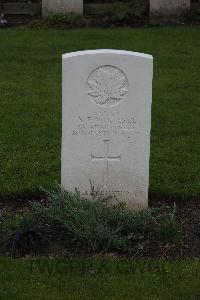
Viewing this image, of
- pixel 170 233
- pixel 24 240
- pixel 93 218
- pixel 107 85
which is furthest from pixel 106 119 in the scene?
pixel 24 240

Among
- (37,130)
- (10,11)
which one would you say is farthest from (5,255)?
(10,11)

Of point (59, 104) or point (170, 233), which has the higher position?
point (59, 104)

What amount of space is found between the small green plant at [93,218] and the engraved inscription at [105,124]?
44cm

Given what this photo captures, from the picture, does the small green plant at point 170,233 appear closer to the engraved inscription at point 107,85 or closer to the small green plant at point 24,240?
the small green plant at point 24,240

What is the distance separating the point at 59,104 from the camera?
936cm

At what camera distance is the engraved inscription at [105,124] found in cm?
570

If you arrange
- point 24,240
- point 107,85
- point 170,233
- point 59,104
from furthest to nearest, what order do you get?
point 59,104 < point 107,85 < point 170,233 < point 24,240

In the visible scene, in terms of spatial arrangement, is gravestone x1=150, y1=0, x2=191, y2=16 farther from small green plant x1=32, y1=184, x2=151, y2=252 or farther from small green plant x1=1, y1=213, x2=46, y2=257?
small green plant x1=1, y1=213, x2=46, y2=257

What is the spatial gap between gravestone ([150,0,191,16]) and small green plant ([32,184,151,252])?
9.84 metres

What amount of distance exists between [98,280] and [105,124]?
1.32 meters

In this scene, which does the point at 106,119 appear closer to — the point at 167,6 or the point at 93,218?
the point at 93,218

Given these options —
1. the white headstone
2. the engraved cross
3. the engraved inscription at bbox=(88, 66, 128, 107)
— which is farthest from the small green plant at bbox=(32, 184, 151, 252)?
the white headstone

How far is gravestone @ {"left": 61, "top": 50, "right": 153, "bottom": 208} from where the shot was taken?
564 centimetres

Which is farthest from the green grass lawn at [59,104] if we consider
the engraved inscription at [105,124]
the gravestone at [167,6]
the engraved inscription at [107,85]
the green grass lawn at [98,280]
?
the green grass lawn at [98,280]
